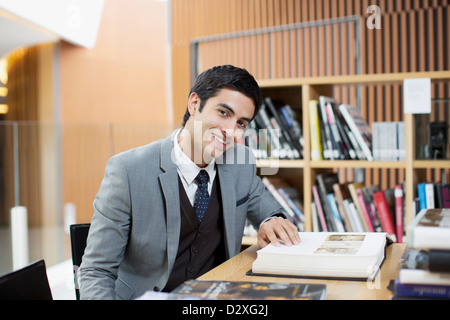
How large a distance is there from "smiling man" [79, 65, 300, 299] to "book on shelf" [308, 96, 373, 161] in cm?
79

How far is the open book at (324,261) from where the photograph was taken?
963mm

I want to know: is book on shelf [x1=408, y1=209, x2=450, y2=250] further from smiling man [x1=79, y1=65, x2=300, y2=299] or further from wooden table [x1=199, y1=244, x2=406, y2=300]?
smiling man [x1=79, y1=65, x2=300, y2=299]

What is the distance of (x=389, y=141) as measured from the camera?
2.16 m

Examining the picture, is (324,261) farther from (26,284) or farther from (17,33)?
(17,33)

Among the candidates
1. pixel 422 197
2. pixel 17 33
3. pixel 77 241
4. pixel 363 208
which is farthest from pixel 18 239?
pixel 422 197

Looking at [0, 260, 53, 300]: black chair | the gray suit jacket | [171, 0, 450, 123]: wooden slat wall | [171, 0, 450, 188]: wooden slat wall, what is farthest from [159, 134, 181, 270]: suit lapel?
[171, 0, 450, 123]: wooden slat wall

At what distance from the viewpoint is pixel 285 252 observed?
102 cm

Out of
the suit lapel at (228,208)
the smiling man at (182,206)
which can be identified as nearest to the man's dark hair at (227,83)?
the smiling man at (182,206)

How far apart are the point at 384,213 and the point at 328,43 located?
10.5 feet

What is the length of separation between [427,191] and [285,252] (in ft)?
4.34

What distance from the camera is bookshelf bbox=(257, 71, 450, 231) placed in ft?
6.82

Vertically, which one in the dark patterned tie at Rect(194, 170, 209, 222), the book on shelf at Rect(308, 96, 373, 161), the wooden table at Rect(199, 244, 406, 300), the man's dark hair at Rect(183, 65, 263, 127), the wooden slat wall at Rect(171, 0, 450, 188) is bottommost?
the wooden table at Rect(199, 244, 406, 300)

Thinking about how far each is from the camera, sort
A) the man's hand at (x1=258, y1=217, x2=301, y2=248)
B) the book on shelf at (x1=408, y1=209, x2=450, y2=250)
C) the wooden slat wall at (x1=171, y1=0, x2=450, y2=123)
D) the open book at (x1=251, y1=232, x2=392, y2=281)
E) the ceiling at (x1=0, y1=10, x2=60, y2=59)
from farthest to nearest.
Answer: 1. the ceiling at (x1=0, y1=10, x2=60, y2=59)
2. the wooden slat wall at (x1=171, y1=0, x2=450, y2=123)
3. the man's hand at (x1=258, y1=217, x2=301, y2=248)
4. the open book at (x1=251, y1=232, x2=392, y2=281)
5. the book on shelf at (x1=408, y1=209, x2=450, y2=250)

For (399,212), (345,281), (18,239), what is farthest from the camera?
(18,239)
